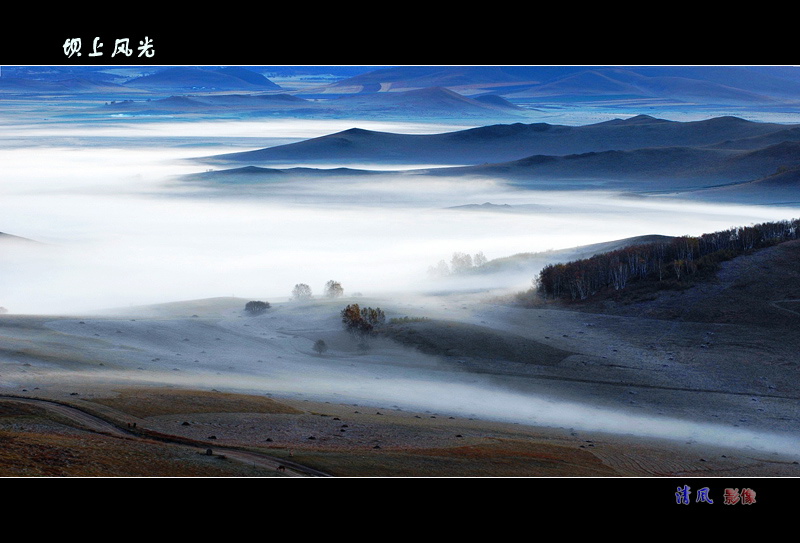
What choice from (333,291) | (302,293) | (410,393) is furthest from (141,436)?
(302,293)

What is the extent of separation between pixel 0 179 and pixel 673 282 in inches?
6636

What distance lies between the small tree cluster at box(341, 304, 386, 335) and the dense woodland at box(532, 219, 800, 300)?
436 inches

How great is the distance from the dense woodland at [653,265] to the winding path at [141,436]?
3116 cm

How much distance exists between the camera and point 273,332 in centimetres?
4512

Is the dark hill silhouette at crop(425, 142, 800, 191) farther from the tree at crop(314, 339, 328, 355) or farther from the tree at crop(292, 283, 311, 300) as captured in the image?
the tree at crop(314, 339, 328, 355)

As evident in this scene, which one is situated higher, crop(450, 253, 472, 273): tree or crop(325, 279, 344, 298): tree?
crop(450, 253, 472, 273): tree

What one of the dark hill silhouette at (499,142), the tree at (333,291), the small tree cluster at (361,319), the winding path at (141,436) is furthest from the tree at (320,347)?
the dark hill silhouette at (499,142)

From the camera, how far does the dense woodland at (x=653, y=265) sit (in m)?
51.2

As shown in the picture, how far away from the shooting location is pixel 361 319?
147 feet

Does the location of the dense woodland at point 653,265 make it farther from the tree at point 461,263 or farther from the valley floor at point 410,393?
the tree at point 461,263

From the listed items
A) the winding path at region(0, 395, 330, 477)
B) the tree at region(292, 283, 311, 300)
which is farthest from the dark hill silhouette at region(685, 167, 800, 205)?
the winding path at region(0, 395, 330, 477)

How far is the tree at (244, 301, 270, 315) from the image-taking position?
4988 centimetres

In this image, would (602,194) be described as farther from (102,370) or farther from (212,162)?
(102,370)

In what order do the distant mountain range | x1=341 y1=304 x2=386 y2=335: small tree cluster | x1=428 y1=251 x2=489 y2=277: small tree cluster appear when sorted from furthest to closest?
the distant mountain range
x1=428 y1=251 x2=489 y2=277: small tree cluster
x1=341 y1=304 x2=386 y2=335: small tree cluster
